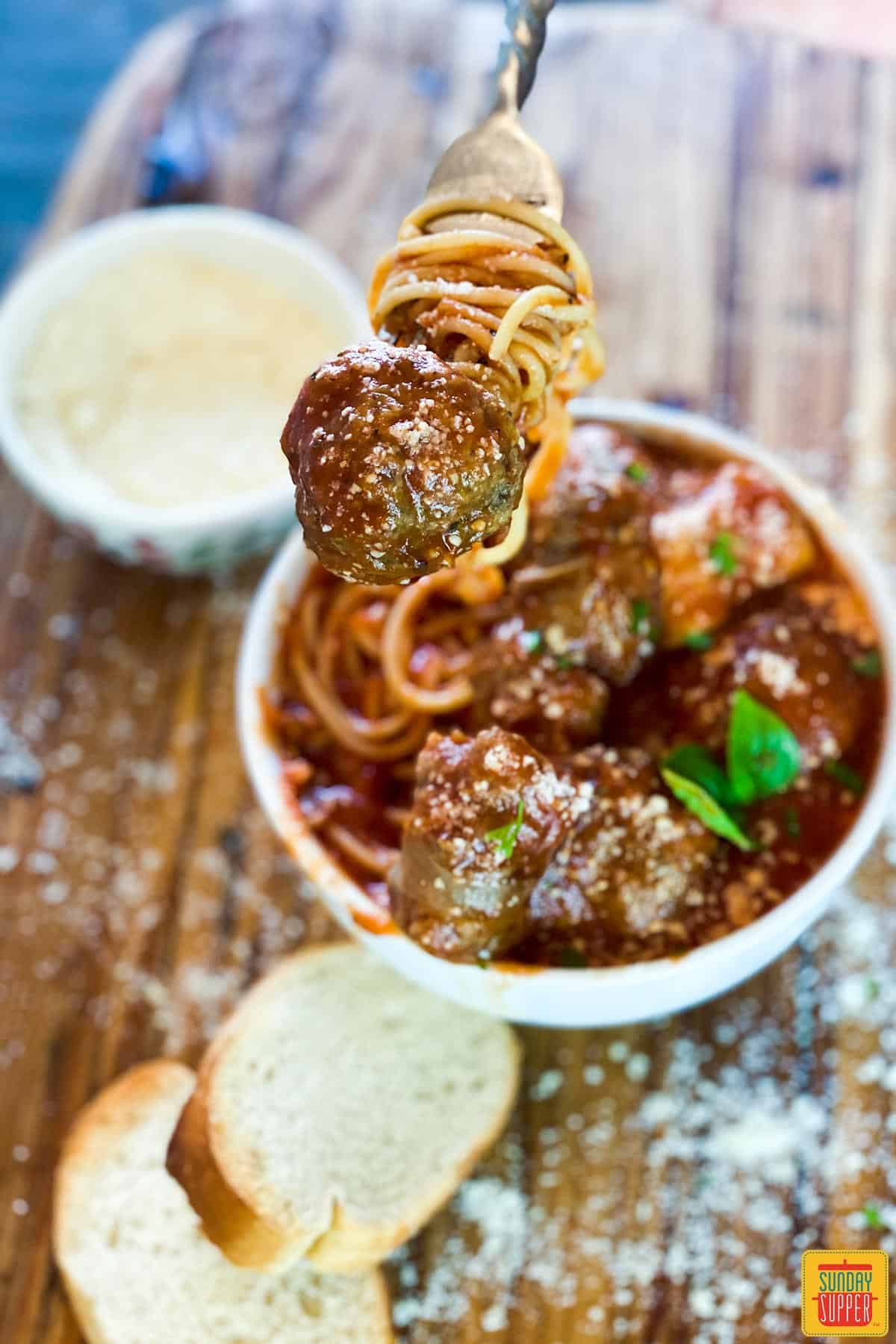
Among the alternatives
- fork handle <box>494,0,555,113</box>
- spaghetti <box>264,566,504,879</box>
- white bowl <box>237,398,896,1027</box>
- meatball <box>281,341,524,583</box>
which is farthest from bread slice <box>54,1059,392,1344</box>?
fork handle <box>494,0,555,113</box>

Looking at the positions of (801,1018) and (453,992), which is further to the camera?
(801,1018)

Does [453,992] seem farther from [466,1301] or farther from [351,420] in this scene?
[351,420]

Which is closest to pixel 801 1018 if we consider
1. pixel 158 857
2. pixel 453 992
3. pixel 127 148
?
pixel 453 992

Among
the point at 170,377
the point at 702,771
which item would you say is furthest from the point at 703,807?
the point at 170,377

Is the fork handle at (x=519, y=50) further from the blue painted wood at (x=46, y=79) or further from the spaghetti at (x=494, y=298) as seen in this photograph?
the blue painted wood at (x=46, y=79)

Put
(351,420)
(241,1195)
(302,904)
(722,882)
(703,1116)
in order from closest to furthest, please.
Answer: (351,420) → (722,882) → (241,1195) → (703,1116) → (302,904)

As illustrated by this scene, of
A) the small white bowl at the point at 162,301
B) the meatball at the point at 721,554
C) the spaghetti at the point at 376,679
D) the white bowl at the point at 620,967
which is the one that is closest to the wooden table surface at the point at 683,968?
the small white bowl at the point at 162,301

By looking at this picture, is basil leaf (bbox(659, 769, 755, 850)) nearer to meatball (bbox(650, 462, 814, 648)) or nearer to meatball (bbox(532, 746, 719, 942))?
meatball (bbox(532, 746, 719, 942))
